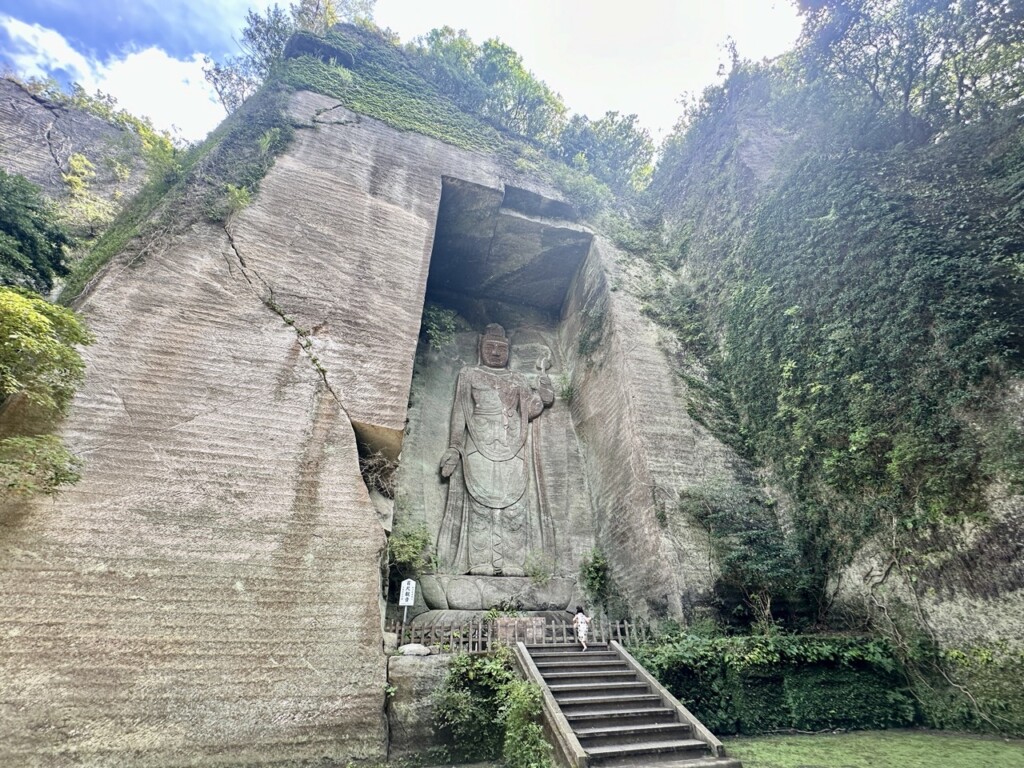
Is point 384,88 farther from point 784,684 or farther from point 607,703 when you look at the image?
point 784,684

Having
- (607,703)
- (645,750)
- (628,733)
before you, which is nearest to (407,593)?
(607,703)

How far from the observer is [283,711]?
471 centimetres

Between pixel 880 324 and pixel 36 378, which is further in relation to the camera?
pixel 880 324

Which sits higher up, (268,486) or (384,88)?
(384,88)

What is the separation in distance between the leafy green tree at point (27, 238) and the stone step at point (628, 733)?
8.65m

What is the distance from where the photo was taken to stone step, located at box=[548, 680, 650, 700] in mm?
5171

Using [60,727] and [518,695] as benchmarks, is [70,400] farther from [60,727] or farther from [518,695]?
[518,695]

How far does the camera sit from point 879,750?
479cm

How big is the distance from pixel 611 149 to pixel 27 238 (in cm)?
1450

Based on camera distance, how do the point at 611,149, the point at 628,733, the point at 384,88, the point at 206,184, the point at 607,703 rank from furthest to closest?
the point at 611,149, the point at 384,88, the point at 206,184, the point at 607,703, the point at 628,733

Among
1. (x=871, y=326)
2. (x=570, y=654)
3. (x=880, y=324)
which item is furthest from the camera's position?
(x=871, y=326)

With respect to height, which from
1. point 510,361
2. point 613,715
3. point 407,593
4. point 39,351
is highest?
point 510,361

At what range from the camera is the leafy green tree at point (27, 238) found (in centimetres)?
658

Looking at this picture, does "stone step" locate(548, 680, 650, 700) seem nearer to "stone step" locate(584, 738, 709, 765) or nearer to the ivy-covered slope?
"stone step" locate(584, 738, 709, 765)
